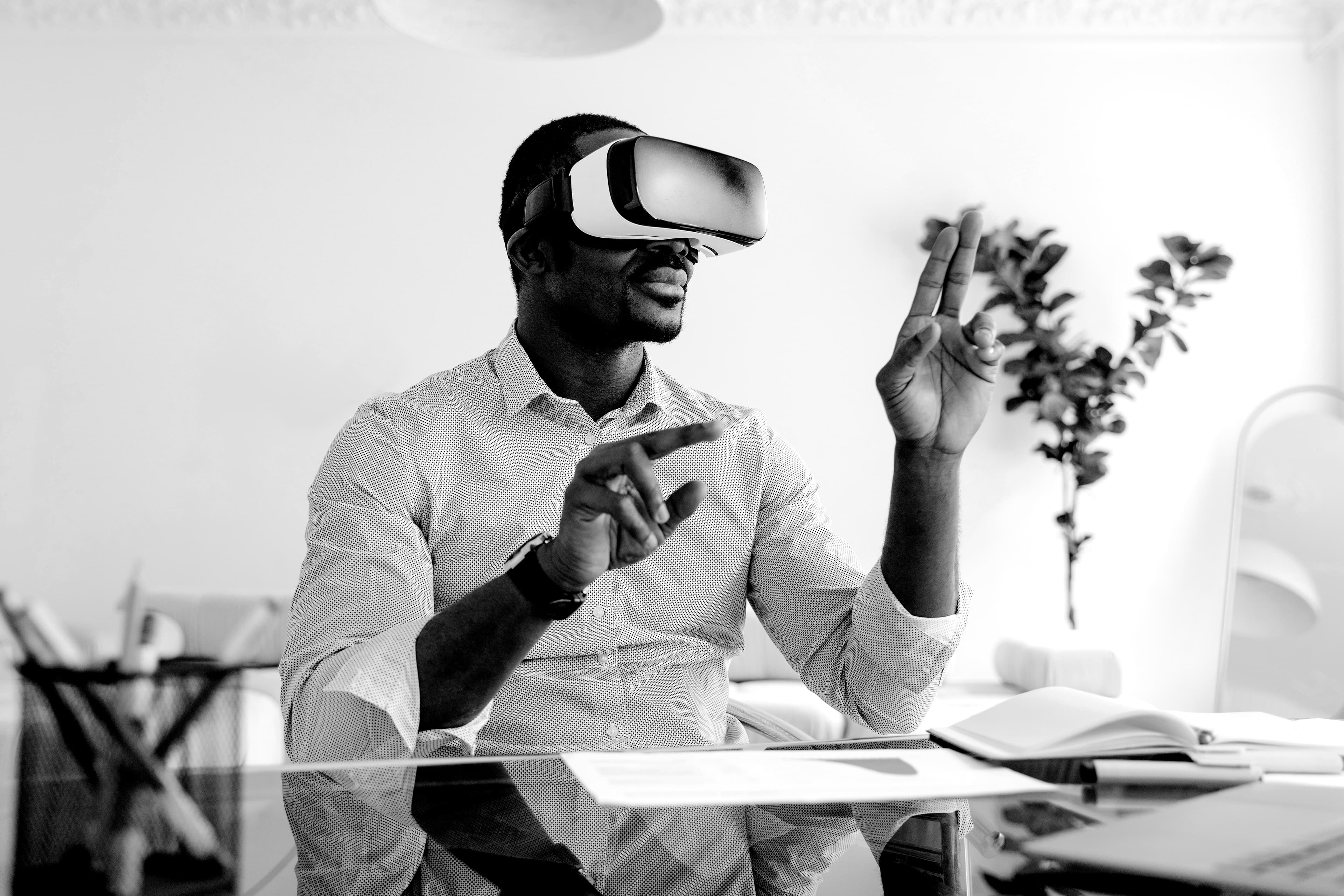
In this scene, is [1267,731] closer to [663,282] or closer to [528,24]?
[663,282]

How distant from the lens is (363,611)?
48.3 inches

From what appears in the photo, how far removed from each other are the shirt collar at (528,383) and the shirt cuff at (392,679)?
37 cm

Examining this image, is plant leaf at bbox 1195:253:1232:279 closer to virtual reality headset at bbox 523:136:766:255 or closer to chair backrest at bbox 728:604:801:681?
chair backrest at bbox 728:604:801:681

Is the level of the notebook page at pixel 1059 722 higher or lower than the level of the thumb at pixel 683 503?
lower

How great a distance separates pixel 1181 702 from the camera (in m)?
4.27

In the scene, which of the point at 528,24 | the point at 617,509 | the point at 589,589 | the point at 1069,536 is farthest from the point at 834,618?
the point at 1069,536

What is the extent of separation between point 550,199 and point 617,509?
0.57 meters

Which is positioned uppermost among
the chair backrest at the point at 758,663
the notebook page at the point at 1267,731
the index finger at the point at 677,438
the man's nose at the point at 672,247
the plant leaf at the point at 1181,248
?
the plant leaf at the point at 1181,248

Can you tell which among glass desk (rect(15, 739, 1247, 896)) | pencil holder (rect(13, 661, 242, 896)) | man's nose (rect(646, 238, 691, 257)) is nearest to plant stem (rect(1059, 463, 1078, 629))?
man's nose (rect(646, 238, 691, 257))

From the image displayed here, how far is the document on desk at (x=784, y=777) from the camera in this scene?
715 mm

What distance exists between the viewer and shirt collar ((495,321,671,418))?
1441 millimetres

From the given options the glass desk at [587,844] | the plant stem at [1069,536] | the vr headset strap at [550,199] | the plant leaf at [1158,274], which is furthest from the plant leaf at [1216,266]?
the glass desk at [587,844]

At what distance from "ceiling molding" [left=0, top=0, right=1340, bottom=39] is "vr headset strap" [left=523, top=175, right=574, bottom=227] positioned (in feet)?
9.66

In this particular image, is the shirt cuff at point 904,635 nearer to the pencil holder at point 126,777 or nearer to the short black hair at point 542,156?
the short black hair at point 542,156
